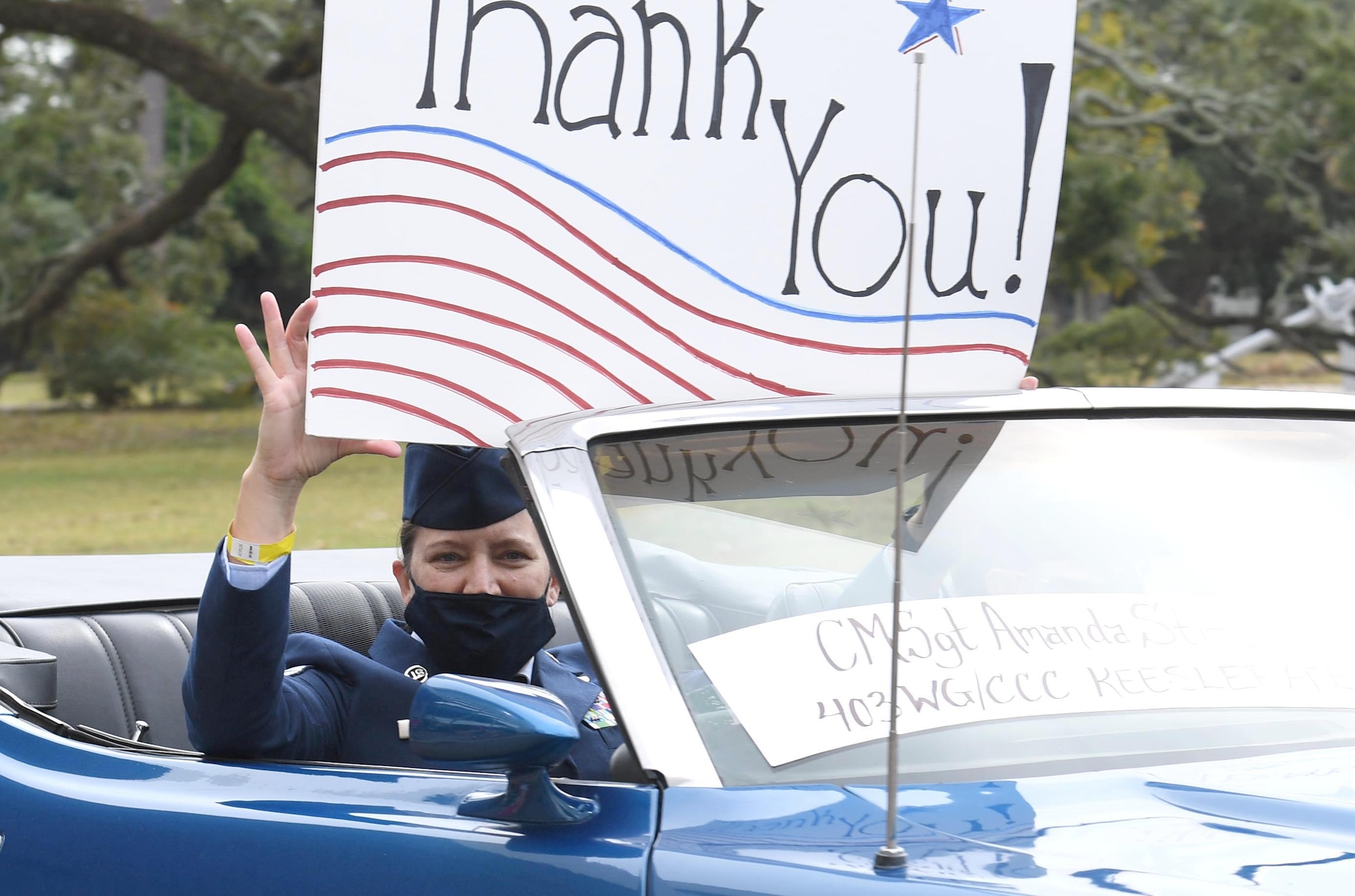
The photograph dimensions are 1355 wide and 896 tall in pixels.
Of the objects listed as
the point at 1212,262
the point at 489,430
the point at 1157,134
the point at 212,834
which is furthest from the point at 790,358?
the point at 1212,262

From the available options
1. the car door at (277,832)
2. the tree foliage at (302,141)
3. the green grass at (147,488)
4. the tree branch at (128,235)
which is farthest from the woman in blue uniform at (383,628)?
the tree branch at (128,235)

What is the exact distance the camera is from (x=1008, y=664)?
1.83m

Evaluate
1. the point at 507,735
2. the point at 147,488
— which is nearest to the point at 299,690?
the point at 507,735

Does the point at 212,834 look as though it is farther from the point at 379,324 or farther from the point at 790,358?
the point at 790,358

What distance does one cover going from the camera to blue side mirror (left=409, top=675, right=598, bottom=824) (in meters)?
1.60

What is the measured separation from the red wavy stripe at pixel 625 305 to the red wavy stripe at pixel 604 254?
42 mm

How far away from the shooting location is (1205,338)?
24.0 meters

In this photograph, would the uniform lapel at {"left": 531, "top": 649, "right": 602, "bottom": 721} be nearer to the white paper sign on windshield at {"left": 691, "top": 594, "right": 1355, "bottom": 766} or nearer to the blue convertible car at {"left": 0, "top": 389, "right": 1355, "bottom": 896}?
the blue convertible car at {"left": 0, "top": 389, "right": 1355, "bottom": 896}

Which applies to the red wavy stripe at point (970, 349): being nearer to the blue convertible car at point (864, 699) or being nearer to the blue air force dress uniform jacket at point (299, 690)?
the blue convertible car at point (864, 699)

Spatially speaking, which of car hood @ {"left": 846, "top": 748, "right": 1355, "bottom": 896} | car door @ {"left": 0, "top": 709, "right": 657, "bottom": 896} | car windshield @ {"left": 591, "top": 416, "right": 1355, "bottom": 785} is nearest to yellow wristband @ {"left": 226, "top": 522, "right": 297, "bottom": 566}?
car door @ {"left": 0, "top": 709, "right": 657, "bottom": 896}

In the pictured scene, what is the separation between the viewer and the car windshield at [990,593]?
1.76m

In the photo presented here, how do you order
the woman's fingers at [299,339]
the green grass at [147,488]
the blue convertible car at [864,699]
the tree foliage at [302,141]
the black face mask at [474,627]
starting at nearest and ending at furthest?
1. the blue convertible car at [864,699]
2. the woman's fingers at [299,339]
3. the black face mask at [474,627]
4. the green grass at [147,488]
5. the tree foliage at [302,141]

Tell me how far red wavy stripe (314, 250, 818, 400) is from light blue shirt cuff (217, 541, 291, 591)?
380mm

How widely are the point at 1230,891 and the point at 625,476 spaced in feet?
2.70
